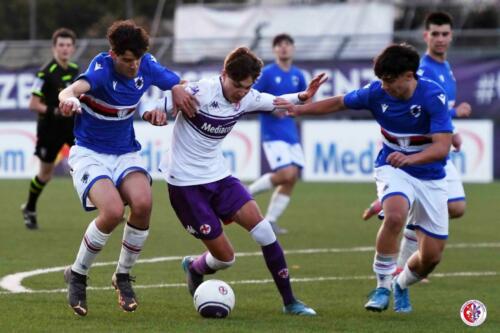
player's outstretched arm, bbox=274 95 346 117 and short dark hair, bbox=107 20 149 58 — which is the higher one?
short dark hair, bbox=107 20 149 58

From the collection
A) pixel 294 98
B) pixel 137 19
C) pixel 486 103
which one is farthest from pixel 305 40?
pixel 294 98

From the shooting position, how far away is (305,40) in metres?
29.0

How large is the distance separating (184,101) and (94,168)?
2.73ft

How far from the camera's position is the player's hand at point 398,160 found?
828cm

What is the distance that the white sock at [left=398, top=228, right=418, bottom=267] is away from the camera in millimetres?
10391

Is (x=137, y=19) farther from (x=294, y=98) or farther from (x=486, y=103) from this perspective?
(x=294, y=98)

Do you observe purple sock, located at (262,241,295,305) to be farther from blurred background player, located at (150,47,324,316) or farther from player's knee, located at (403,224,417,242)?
player's knee, located at (403,224,417,242)

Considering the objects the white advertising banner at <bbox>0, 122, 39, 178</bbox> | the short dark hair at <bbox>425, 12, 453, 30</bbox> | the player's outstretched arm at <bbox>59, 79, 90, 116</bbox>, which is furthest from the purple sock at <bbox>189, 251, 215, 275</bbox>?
the white advertising banner at <bbox>0, 122, 39, 178</bbox>

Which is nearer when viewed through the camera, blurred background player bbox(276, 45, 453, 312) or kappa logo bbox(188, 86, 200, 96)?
blurred background player bbox(276, 45, 453, 312)

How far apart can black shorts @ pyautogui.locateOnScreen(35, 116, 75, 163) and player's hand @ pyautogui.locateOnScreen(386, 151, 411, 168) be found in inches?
288

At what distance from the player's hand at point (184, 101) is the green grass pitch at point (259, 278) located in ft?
4.88

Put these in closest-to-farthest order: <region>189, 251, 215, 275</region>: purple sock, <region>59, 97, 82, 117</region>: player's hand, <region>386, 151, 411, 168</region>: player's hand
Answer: <region>59, 97, 82, 117</region>: player's hand
<region>386, 151, 411, 168</region>: player's hand
<region>189, 251, 215, 275</region>: purple sock

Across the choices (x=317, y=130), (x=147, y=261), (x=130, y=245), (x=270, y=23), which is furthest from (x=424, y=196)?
(x=270, y=23)

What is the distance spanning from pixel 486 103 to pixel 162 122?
1580cm
